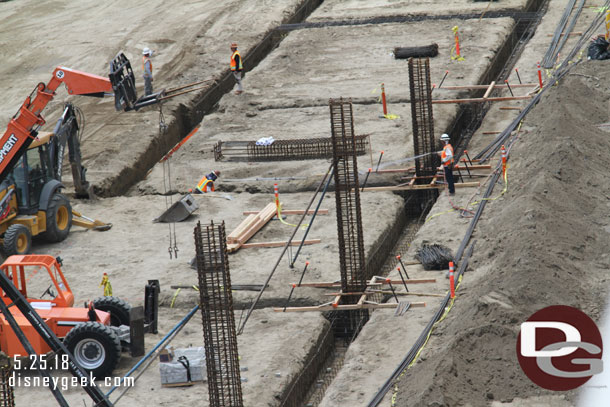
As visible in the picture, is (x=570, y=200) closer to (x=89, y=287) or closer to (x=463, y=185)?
(x=463, y=185)

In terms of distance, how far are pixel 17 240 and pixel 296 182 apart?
20.9 feet

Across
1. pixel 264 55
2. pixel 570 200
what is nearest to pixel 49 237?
pixel 570 200

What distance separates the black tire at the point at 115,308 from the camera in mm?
16156

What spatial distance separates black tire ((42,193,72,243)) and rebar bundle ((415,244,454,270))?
7.28 m

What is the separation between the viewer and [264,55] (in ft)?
114

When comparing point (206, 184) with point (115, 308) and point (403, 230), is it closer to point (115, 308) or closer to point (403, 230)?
point (403, 230)

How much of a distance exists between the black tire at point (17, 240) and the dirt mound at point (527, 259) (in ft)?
27.4

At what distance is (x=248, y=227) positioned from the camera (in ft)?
66.6

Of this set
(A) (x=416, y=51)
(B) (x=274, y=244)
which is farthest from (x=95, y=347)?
(A) (x=416, y=51)

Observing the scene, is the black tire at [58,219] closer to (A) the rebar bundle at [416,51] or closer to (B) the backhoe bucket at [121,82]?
(B) the backhoe bucket at [121,82]

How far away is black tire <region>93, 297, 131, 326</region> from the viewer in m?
16.2

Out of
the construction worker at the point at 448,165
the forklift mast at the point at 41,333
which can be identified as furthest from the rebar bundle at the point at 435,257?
the forklift mast at the point at 41,333

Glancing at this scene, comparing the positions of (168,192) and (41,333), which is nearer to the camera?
(41,333)

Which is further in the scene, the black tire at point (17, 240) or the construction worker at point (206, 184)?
the construction worker at point (206, 184)
